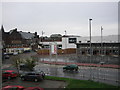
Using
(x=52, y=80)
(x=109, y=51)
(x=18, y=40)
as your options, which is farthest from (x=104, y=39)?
(x=18, y=40)

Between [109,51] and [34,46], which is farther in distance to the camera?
[34,46]

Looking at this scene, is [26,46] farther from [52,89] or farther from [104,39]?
[52,89]

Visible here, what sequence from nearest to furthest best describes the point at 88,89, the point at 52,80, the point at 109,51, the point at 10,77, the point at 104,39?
1. the point at 88,89
2. the point at 52,80
3. the point at 10,77
4. the point at 109,51
5. the point at 104,39

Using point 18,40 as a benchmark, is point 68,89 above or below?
below

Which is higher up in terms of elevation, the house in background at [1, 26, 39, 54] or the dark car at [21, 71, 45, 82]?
the house in background at [1, 26, 39, 54]

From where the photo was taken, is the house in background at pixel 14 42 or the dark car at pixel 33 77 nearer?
the dark car at pixel 33 77

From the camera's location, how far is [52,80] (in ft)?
53.8

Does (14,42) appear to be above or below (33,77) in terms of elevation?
above

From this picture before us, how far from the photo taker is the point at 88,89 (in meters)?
12.2

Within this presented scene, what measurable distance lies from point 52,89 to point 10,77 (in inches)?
304

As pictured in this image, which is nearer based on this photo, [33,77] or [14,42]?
[33,77]

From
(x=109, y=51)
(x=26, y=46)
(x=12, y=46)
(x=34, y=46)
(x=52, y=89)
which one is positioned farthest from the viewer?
(x=34, y=46)

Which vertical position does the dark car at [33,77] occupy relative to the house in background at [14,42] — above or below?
below

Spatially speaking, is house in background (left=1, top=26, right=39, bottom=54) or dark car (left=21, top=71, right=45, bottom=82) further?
house in background (left=1, top=26, right=39, bottom=54)
